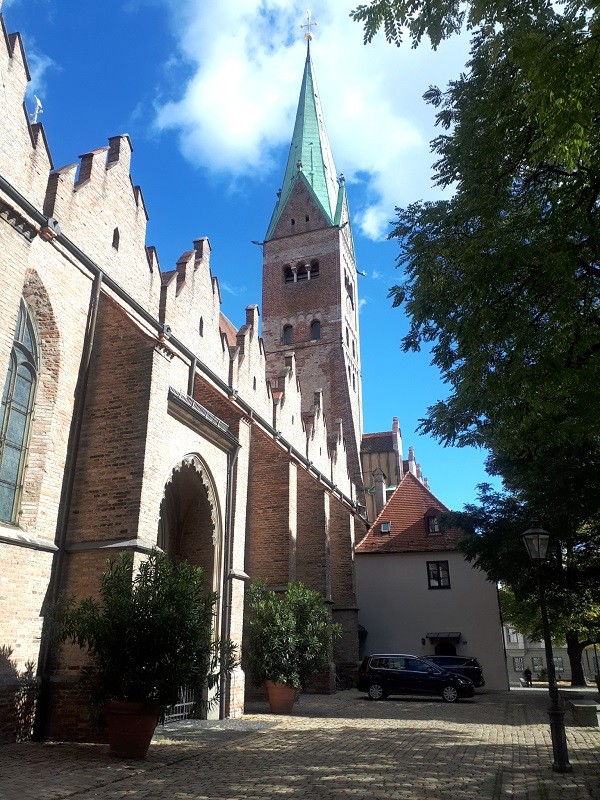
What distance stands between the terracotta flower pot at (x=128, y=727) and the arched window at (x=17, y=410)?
3514mm

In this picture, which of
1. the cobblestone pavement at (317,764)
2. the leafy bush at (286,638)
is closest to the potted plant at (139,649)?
the cobblestone pavement at (317,764)

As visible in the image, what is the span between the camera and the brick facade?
988cm

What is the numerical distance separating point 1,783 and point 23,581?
3.43 metres

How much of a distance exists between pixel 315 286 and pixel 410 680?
26.9 meters

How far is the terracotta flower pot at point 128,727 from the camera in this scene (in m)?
8.66

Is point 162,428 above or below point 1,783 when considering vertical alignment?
above

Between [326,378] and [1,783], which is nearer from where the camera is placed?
[1,783]

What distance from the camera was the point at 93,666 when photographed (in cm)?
949

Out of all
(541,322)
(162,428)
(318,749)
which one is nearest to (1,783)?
(318,749)

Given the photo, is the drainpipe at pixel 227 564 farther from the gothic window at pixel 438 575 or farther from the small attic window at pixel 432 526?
the small attic window at pixel 432 526

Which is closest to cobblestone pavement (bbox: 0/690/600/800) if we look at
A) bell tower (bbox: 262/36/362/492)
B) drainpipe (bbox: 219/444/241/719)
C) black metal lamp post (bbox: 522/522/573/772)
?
black metal lamp post (bbox: 522/522/573/772)

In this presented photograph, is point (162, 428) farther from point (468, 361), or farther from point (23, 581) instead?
point (468, 361)

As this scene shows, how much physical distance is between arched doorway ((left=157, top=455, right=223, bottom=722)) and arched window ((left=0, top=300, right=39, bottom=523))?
171 inches

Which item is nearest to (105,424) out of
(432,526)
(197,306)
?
(197,306)
